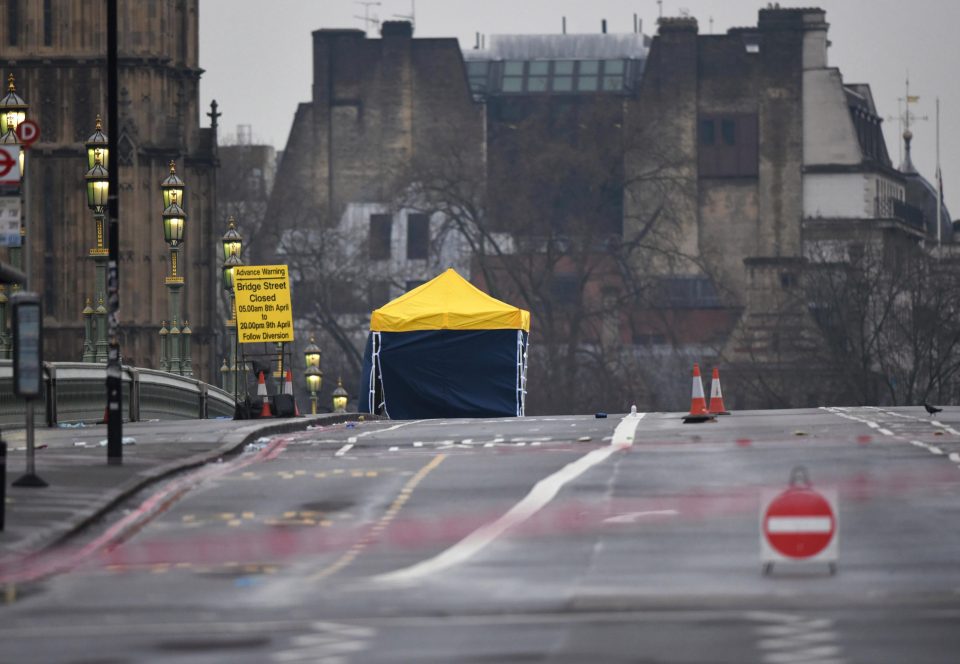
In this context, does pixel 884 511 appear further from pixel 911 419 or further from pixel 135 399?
pixel 135 399

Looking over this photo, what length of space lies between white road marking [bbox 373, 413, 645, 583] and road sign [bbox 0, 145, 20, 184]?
18.5 feet

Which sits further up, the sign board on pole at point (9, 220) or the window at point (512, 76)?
the window at point (512, 76)

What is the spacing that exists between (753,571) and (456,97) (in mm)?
134027

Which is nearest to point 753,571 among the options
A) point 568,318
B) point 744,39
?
point 568,318

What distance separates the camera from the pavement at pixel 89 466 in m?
21.4

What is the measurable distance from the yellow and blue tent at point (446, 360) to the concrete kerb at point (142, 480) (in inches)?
608

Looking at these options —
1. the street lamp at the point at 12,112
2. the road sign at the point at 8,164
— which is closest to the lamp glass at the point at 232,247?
the street lamp at the point at 12,112

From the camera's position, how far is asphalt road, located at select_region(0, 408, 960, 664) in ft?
48.9

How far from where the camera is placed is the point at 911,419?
36625 mm

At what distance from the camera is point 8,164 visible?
25.9 metres

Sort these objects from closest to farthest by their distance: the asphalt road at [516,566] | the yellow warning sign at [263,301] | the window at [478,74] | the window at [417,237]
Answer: the asphalt road at [516,566] → the yellow warning sign at [263,301] → the window at [417,237] → the window at [478,74]

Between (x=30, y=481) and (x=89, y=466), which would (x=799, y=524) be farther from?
(x=89, y=466)

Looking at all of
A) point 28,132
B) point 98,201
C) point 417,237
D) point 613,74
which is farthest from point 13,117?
point 613,74

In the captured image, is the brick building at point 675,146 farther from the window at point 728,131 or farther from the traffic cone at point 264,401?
the traffic cone at point 264,401
